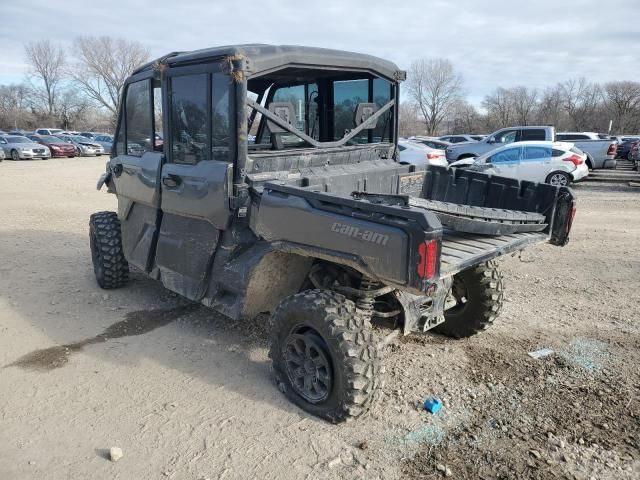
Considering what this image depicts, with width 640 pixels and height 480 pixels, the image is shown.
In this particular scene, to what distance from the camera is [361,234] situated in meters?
2.95

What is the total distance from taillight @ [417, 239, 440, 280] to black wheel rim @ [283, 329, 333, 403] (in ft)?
2.96

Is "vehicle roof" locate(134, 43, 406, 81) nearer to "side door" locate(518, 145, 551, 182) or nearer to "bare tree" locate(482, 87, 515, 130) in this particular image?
"side door" locate(518, 145, 551, 182)

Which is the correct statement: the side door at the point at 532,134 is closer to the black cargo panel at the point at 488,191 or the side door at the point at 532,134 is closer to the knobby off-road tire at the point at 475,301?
the black cargo panel at the point at 488,191

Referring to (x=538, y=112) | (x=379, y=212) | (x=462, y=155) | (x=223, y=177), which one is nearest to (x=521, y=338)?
(x=379, y=212)

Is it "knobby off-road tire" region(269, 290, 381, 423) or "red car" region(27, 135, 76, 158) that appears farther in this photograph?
"red car" region(27, 135, 76, 158)

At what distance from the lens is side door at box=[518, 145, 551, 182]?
14375mm

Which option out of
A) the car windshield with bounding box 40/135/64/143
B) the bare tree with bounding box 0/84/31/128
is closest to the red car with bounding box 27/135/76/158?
the car windshield with bounding box 40/135/64/143

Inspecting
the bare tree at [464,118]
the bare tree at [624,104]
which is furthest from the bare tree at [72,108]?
the bare tree at [624,104]

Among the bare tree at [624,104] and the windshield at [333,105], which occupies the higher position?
the bare tree at [624,104]

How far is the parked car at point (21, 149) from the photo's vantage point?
28141 mm

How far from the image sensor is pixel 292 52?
3838 mm

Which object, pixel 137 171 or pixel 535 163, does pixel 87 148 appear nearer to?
pixel 535 163

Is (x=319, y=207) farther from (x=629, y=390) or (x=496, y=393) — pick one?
(x=629, y=390)

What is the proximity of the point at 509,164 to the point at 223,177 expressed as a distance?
41.1 ft
